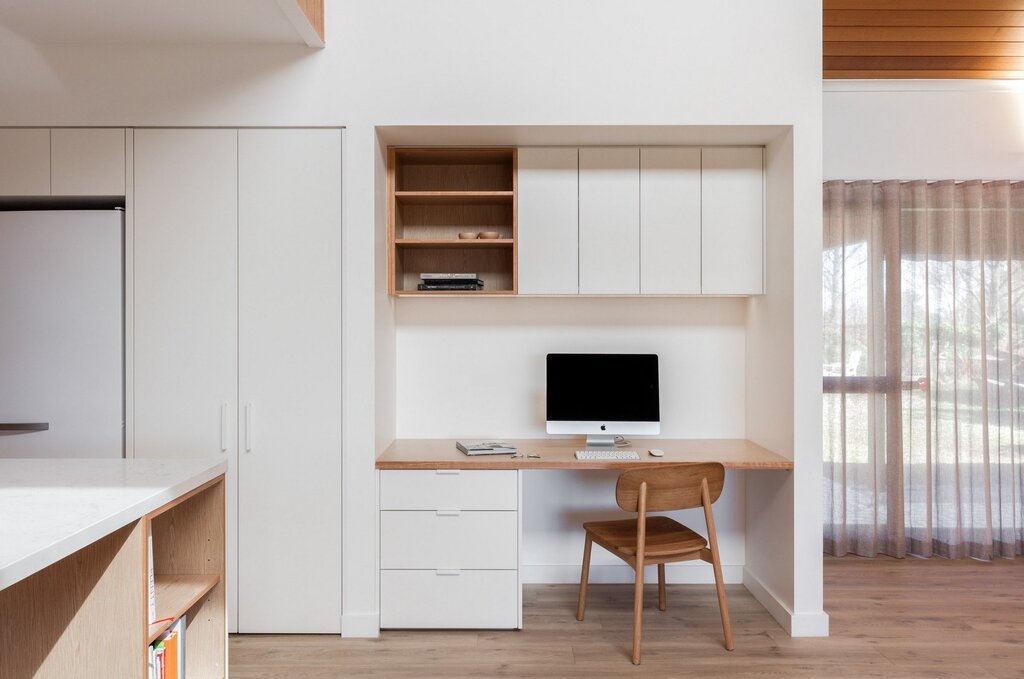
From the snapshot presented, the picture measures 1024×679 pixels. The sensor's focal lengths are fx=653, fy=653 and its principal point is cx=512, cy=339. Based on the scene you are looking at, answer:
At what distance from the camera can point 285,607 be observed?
2.71 meters

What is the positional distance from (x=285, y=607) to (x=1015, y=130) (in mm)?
4544

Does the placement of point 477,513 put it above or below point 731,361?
below

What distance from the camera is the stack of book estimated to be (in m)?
3.06

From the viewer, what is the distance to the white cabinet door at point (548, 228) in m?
2.98

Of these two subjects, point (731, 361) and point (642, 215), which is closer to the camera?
point (642, 215)

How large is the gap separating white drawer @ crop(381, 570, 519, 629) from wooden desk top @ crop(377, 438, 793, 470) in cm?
46

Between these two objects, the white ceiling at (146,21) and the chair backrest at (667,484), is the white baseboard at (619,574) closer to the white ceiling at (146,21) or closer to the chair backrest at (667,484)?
the chair backrest at (667,484)

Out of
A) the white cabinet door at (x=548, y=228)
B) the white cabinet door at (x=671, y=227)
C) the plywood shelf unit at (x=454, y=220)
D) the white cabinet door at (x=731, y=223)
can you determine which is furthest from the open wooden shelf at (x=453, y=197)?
the white cabinet door at (x=731, y=223)

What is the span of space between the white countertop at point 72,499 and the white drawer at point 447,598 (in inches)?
44.1

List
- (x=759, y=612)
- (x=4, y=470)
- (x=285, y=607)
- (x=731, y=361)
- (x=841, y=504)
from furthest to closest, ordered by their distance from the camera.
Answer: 1. (x=841, y=504)
2. (x=731, y=361)
3. (x=759, y=612)
4. (x=285, y=607)
5. (x=4, y=470)

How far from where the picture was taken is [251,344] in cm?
272

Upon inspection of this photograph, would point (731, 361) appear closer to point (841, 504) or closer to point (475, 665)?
point (841, 504)

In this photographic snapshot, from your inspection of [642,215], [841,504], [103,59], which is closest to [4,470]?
[103,59]

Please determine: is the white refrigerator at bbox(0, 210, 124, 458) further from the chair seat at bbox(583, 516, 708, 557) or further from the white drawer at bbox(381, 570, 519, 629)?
the chair seat at bbox(583, 516, 708, 557)
